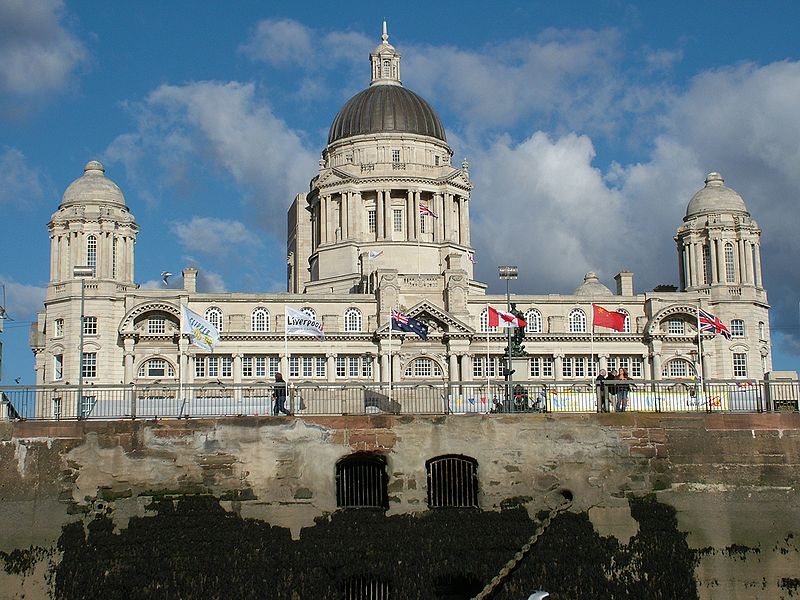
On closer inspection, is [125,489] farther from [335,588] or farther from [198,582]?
[335,588]

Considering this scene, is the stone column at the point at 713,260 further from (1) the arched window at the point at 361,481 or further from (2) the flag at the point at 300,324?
(1) the arched window at the point at 361,481

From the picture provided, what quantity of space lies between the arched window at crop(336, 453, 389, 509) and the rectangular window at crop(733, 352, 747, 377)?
183ft

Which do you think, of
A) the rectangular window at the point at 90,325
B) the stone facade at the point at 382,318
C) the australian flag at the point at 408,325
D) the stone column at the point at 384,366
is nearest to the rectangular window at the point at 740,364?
the stone facade at the point at 382,318

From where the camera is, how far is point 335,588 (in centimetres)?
3123

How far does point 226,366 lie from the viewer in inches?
3110

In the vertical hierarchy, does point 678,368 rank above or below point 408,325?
below

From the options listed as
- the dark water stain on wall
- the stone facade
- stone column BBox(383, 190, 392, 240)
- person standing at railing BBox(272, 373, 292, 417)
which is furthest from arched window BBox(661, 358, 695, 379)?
person standing at railing BBox(272, 373, 292, 417)

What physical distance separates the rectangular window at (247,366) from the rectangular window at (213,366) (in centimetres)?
176

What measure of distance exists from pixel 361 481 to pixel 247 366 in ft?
154

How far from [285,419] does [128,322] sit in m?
47.2

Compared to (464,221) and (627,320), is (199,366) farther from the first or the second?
(627,320)

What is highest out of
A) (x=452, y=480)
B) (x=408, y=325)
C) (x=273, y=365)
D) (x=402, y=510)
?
(x=408, y=325)

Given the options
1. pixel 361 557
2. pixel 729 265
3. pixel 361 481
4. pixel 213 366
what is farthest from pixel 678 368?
pixel 361 557

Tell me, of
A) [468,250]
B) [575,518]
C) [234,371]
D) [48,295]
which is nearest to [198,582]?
[575,518]
